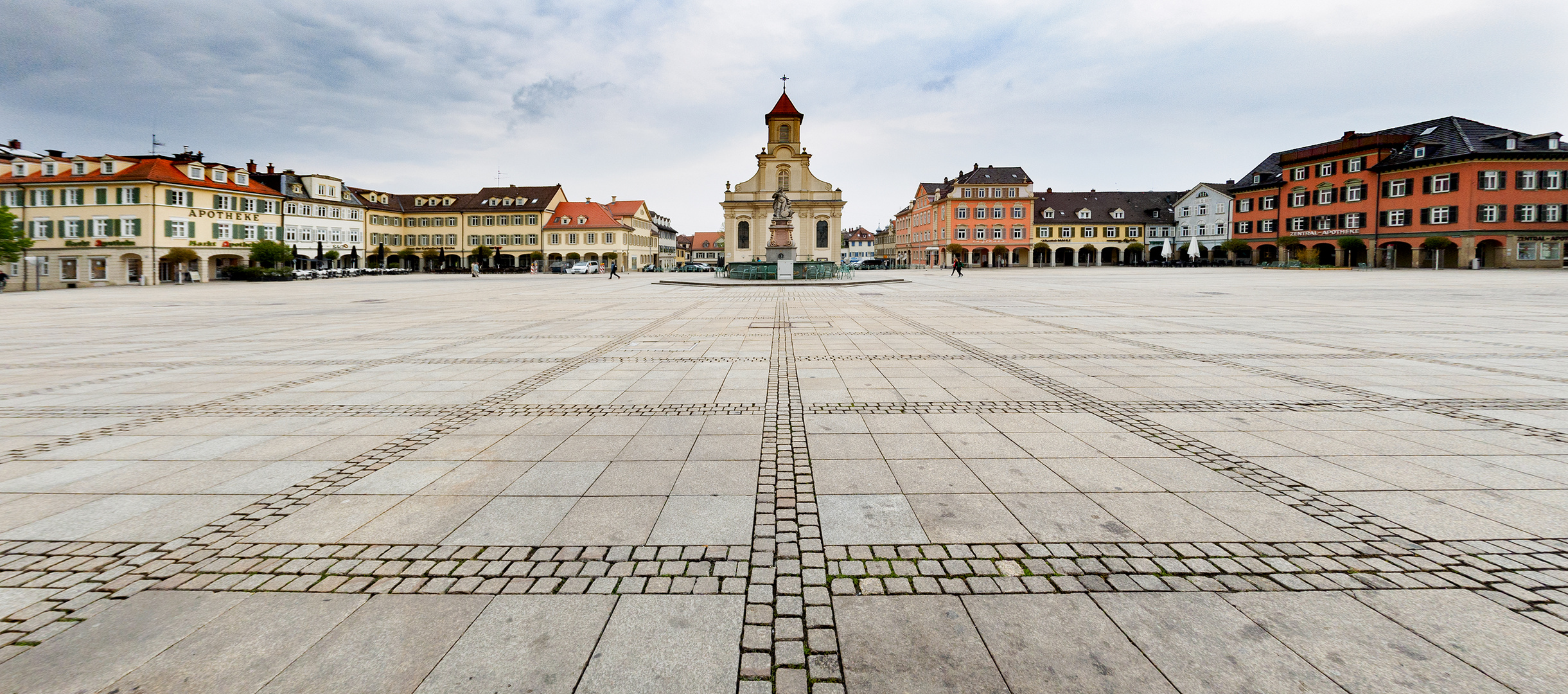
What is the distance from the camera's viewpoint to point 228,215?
62344mm

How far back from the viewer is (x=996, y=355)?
11.7 meters

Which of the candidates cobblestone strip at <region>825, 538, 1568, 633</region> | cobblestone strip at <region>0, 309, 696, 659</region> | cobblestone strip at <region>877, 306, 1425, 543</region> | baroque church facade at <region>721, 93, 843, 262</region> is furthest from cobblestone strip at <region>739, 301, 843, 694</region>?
baroque church facade at <region>721, 93, 843, 262</region>

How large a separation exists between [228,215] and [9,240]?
1698 centimetres

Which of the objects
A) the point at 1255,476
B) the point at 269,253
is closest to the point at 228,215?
the point at 269,253

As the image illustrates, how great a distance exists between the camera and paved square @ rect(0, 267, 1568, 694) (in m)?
3.01

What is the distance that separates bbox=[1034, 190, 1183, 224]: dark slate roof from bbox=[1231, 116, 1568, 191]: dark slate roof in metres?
31.4

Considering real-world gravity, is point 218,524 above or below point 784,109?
below

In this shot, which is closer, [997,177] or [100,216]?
[100,216]

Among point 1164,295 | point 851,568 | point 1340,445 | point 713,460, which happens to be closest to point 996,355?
point 1340,445

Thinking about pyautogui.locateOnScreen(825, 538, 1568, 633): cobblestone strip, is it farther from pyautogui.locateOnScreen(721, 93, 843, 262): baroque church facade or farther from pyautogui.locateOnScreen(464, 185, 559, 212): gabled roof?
pyautogui.locateOnScreen(464, 185, 559, 212): gabled roof

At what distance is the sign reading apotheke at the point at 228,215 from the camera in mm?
59125

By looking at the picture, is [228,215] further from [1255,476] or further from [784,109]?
[1255,476]

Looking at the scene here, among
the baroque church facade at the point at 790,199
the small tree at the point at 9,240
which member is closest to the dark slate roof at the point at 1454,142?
the baroque church facade at the point at 790,199

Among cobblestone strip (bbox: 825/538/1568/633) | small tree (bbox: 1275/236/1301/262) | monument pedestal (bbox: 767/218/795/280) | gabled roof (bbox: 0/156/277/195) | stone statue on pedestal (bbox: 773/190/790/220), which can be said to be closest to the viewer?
cobblestone strip (bbox: 825/538/1568/633)
